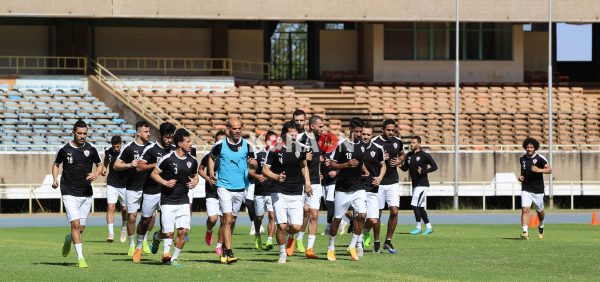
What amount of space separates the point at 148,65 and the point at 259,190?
33248mm

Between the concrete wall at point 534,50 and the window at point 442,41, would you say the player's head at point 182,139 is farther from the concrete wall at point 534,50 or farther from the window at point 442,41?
the concrete wall at point 534,50

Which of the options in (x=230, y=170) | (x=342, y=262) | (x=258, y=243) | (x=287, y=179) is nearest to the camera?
(x=287, y=179)

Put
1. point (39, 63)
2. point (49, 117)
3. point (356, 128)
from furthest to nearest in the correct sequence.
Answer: point (39, 63) → point (49, 117) → point (356, 128)

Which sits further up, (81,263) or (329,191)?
(329,191)

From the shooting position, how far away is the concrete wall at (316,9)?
5306cm

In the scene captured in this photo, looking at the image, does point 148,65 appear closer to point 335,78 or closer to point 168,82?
point 168,82

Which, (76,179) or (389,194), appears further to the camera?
(389,194)

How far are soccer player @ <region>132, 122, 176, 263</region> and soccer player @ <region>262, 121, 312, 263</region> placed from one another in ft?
4.99

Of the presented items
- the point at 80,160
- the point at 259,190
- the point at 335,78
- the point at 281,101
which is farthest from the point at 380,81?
the point at 80,160

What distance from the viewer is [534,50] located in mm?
64438

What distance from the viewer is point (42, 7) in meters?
52.8

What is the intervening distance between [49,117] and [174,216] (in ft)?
98.9

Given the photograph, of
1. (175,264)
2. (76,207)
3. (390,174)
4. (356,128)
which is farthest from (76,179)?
(390,174)

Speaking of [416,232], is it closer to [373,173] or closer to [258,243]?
[258,243]
